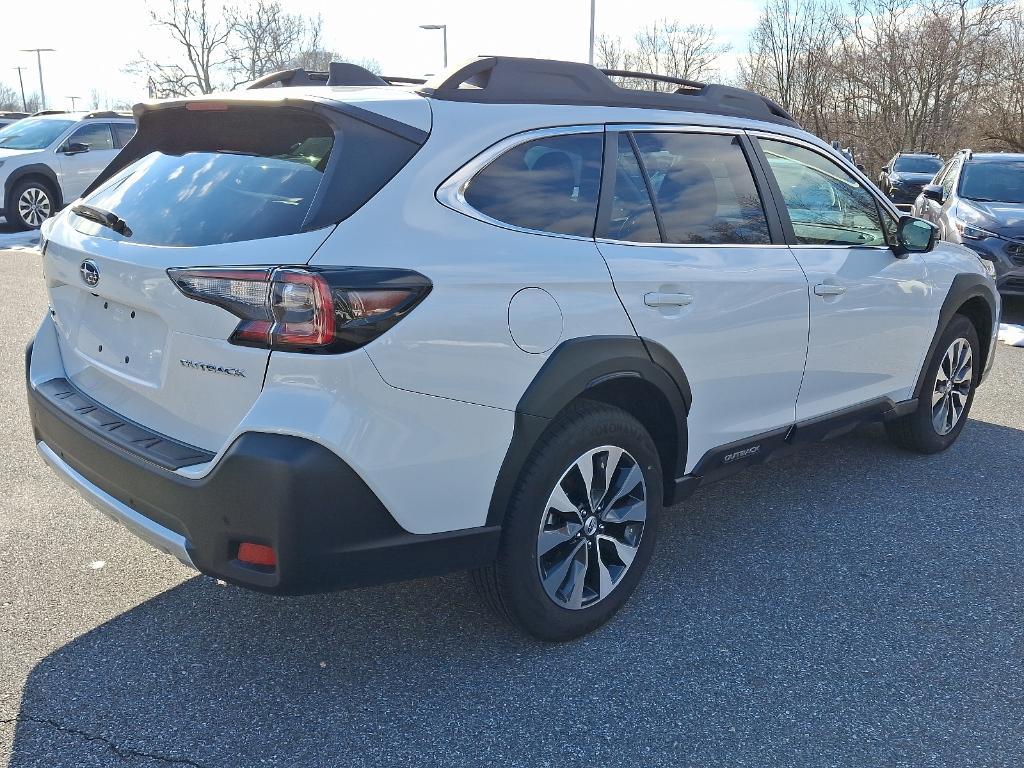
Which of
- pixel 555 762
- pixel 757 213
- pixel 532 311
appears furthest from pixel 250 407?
pixel 757 213

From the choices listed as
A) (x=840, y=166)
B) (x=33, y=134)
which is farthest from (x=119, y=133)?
(x=840, y=166)

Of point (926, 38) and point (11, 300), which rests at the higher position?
point (926, 38)

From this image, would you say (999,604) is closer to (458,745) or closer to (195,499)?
(458,745)

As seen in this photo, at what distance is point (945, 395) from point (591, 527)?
2.93 metres

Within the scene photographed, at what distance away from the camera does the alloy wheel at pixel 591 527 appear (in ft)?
9.94

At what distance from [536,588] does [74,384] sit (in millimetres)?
1657

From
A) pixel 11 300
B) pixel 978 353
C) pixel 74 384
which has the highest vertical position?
pixel 74 384

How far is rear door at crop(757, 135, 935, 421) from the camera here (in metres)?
3.94

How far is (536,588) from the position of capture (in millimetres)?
2980

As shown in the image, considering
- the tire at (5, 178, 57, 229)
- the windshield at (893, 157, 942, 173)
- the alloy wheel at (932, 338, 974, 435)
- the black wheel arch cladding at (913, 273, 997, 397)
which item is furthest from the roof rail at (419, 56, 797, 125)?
the windshield at (893, 157, 942, 173)

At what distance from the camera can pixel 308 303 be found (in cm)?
240

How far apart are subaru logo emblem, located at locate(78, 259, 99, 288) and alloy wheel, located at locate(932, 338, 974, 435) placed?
4.06 metres

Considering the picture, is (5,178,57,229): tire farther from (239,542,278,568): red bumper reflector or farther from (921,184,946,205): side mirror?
(239,542,278,568): red bumper reflector

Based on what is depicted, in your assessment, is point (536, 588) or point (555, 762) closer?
point (555, 762)
